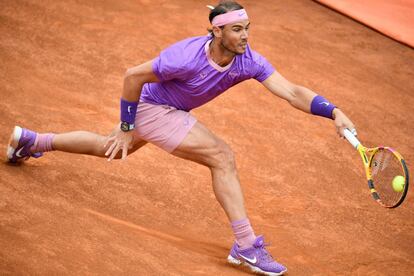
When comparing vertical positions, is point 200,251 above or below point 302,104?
below

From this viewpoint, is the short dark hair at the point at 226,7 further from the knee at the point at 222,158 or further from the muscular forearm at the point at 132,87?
the knee at the point at 222,158

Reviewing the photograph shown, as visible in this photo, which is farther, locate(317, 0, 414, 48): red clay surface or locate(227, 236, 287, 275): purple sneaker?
locate(317, 0, 414, 48): red clay surface

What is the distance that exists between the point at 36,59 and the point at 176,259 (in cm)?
418

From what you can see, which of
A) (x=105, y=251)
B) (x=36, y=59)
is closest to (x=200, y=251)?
(x=105, y=251)

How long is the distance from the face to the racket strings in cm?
121

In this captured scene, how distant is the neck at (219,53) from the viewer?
6.32 meters

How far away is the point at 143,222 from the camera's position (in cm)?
700

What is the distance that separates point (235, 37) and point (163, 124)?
84cm

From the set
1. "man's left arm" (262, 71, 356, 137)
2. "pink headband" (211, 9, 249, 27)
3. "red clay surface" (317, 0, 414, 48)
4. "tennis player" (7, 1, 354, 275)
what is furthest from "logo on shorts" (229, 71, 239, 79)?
"red clay surface" (317, 0, 414, 48)

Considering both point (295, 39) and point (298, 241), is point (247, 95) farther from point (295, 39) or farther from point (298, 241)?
point (298, 241)

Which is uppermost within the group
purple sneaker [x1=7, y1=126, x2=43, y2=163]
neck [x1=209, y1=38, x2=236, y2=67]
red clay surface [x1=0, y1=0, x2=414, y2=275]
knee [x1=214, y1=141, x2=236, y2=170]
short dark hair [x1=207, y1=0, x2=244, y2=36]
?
short dark hair [x1=207, y1=0, x2=244, y2=36]

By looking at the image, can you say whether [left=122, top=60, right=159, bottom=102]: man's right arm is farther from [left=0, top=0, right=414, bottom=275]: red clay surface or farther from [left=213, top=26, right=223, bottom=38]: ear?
[left=0, top=0, right=414, bottom=275]: red clay surface

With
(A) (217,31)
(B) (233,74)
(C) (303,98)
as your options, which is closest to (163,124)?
(B) (233,74)

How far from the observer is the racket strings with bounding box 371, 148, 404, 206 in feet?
19.3
